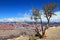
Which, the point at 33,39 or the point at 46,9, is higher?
the point at 46,9

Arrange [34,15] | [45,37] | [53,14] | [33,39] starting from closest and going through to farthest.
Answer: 1. [33,39]
2. [45,37]
3. [53,14]
4. [34,15]

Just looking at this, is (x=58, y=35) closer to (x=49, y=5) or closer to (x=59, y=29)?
(x=59, y=29)

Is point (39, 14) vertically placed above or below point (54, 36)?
above

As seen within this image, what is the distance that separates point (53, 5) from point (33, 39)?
41.5 feet

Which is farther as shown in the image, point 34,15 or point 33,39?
point 34,15

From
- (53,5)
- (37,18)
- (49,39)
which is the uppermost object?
(53,5)

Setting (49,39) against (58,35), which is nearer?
(49,39)

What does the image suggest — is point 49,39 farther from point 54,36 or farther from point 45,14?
Result: point 45,14

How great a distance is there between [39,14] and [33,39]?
11505 millimetres

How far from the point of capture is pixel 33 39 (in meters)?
42.3

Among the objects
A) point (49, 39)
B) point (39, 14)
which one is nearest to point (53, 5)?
point (39, 14)

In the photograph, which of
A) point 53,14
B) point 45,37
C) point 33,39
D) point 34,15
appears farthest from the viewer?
point 34,15

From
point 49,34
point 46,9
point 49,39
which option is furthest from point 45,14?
point 49,39

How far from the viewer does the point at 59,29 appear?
52000 mm
